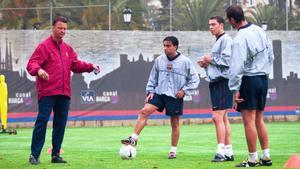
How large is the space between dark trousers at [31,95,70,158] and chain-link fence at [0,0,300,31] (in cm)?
2994

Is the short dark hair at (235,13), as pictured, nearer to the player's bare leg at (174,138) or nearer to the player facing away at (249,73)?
the player facing away at (249,73)

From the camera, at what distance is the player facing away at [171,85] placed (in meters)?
13.3

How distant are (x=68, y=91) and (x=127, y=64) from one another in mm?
15742

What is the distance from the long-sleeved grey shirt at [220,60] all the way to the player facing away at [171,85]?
2.72 feet

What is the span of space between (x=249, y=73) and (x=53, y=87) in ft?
9.11

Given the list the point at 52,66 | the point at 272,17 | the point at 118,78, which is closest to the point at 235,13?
the point at 52,66

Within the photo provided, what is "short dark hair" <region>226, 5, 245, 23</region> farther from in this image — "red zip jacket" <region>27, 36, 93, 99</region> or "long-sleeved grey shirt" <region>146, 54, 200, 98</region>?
"long-sleeved grey shirt" <region>146, 54, 200, 98</region>

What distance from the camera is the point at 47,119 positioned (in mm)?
11930

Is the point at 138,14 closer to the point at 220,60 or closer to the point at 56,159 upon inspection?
the point at 220,60

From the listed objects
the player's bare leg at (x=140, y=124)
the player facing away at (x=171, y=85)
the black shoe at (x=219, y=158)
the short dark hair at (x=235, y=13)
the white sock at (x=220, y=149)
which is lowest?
the black shoe at (x=219, y=158)

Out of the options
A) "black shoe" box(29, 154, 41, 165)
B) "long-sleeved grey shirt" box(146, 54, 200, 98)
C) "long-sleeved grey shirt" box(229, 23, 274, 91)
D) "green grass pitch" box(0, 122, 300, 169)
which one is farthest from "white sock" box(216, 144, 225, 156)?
"black shoe" box(29, 154, 41, 165)

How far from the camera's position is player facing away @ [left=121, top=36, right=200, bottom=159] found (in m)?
13.3

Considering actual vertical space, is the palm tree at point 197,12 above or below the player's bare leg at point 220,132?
above

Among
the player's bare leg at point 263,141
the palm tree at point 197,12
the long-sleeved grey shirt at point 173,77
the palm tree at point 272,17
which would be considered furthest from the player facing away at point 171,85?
the palm tree at point 197,12
